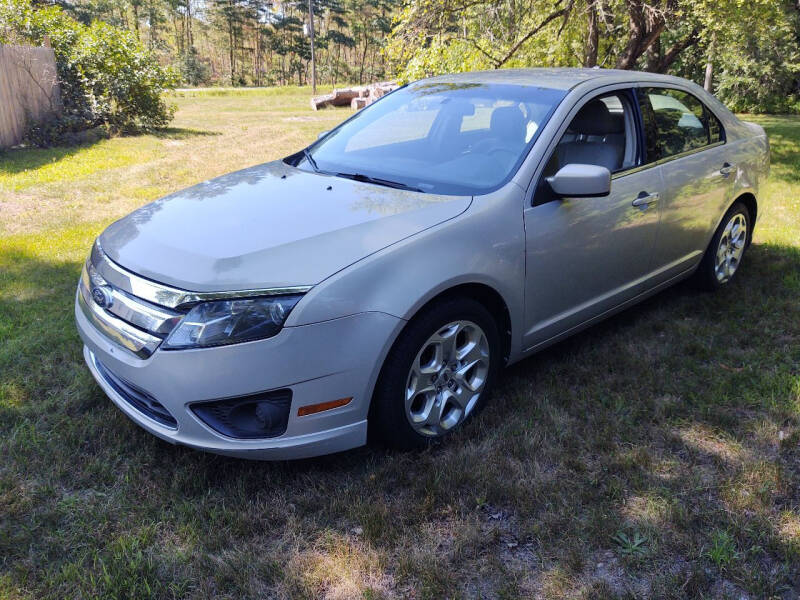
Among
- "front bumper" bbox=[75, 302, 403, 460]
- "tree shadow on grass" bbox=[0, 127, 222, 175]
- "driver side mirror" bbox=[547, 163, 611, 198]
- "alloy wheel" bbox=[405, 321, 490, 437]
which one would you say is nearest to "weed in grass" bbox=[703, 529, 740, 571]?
"alloy wheel" bbox=[405, 321, 490, 437]

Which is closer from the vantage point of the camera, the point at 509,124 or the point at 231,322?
the point at 231,322

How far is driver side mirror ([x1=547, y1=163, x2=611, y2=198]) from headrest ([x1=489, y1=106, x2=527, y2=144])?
332mm

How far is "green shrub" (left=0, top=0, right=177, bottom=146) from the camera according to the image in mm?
11070

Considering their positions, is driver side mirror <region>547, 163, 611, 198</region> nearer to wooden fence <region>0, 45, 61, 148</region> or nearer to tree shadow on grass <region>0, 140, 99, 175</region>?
tree shadow on grass <region>0, 140, 99, 175</region>

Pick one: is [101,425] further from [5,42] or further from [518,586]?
[5,42]

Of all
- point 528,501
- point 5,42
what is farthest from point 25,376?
point 5,42

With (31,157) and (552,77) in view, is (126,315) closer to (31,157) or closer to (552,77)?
(552,77)

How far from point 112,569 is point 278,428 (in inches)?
28.2

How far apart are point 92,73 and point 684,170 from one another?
11357 mm

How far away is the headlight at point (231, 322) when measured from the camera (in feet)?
7.68

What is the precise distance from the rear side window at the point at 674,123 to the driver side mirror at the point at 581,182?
954 mm

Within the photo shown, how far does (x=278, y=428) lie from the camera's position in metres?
2.45

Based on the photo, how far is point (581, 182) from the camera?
3.03 metres

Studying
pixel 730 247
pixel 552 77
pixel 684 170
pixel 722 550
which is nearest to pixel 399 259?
pixel 722 550
